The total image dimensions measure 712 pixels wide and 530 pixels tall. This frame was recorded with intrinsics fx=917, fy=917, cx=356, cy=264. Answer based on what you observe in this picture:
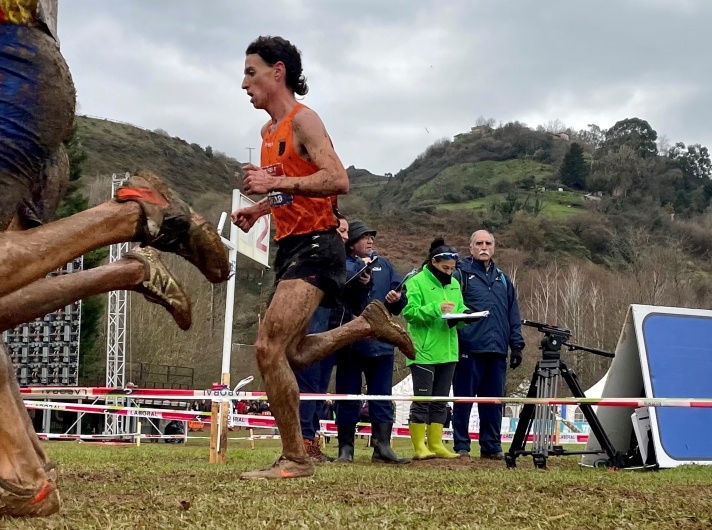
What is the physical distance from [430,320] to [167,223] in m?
5.59

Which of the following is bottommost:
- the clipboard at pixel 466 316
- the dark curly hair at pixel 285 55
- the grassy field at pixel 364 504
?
the grassy field at pixel 364 504

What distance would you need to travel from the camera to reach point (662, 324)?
8469 millimetres

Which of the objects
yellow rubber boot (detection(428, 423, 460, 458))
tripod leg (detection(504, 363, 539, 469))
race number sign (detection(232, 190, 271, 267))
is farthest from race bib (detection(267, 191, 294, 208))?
yellow rubber boot (detection(428, 423, 460, 458))

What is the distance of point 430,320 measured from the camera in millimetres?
8836

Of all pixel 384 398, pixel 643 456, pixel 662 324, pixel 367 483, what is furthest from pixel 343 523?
pixel 662 324

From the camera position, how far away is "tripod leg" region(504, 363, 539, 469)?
7.77m

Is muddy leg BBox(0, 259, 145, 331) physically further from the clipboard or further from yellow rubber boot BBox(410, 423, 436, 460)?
yellow rubber boot BBox(410, 423, 436, 460)

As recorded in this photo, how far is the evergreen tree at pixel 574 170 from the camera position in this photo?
12394cm

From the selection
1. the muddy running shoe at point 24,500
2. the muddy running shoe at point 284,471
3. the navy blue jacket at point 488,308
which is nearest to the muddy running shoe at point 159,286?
the muddy running shoe at point 24,500

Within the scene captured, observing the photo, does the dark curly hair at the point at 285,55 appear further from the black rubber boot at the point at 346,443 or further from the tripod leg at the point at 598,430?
the black rubber boot at the point at 346,443

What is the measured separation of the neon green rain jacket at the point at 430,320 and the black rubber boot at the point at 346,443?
89 cm

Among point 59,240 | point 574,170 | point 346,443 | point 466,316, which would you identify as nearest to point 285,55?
point 59,240

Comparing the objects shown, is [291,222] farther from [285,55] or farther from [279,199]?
[285,55]

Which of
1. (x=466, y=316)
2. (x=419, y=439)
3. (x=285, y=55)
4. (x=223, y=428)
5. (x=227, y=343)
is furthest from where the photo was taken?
(x=227, y=343)
